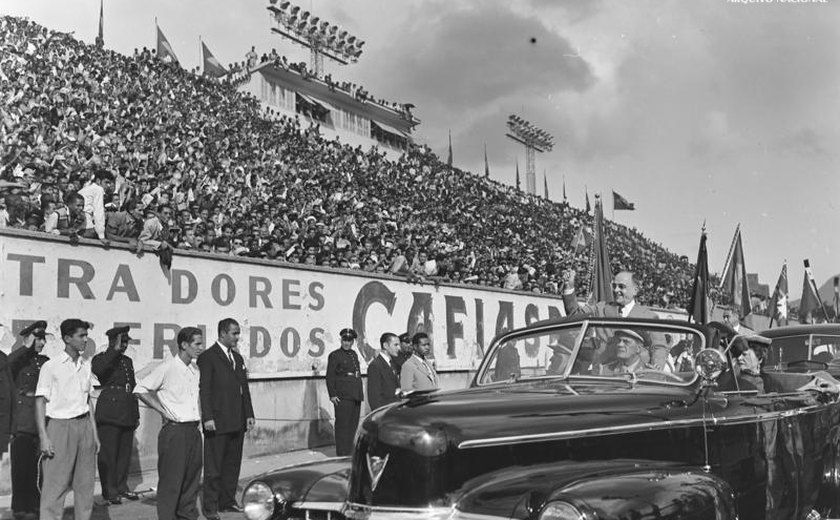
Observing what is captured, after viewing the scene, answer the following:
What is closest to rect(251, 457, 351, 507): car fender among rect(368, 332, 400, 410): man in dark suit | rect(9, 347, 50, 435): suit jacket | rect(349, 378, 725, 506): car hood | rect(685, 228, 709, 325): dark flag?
rect(349, 378, 725, 506): car hood

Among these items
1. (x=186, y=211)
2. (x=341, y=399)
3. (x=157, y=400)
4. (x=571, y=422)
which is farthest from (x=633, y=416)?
(x=186, y=211)

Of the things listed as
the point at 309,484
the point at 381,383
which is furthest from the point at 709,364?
the point at 381,383

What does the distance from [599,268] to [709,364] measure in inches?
185

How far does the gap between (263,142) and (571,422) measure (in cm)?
2371

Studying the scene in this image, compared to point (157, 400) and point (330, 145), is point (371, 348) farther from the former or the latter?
point (330, 145)

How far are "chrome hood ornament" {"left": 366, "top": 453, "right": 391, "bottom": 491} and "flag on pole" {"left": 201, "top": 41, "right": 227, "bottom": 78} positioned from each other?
3528cm

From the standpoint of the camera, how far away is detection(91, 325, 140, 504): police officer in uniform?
808cm

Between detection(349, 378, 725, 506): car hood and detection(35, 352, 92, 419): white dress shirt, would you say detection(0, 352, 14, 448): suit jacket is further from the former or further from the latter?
detection(349, 378, 725, 506): car hood

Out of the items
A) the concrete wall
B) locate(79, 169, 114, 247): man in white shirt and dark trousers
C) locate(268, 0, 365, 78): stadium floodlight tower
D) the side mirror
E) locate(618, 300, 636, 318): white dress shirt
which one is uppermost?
locate(268, 0, 365, 78): stadium floodlight tower

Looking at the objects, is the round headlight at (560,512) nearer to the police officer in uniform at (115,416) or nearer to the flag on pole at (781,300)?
the police officer in uniform at (115,416)

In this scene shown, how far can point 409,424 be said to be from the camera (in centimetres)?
370

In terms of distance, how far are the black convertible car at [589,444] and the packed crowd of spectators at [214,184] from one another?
6702 millimetres

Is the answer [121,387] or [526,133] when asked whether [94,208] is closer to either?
[121,387]

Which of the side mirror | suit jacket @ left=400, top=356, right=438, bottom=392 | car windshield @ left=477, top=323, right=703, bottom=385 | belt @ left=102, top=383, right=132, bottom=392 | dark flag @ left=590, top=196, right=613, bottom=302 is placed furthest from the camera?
suit jacket @ left=400, top=356, right=438, bottom=392
